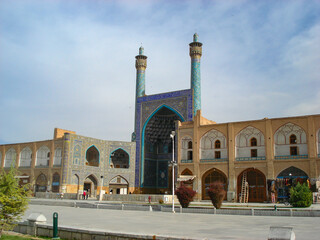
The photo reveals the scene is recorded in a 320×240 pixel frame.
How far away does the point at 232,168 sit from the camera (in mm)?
27969

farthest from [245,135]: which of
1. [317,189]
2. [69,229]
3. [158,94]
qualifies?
[69,229]

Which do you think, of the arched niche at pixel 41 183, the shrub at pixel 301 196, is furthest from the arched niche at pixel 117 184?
the shrub at pixel 301 196

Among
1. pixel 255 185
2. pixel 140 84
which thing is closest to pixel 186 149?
pixel 255 185

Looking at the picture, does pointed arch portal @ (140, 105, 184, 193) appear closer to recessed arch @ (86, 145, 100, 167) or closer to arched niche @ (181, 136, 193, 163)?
recessed arch @ (86, 145, 100, 167)

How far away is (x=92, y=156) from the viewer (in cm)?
3875

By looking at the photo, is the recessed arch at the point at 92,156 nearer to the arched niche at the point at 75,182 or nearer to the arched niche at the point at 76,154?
the arched niche at the point at 76,154

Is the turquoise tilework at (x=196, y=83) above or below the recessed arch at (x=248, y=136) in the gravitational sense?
above

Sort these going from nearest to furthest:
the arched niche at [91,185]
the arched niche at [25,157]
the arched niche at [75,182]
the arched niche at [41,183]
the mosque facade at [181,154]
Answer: the mosque facade at [181,154] → the arched niche at [75,182] → the arched niche at [41,183] → the arched niche at [91,185] → the arched niche at [25,157]

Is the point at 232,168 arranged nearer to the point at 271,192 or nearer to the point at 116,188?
the point at 271,192

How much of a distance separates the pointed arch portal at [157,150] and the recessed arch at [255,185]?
43.4 ft

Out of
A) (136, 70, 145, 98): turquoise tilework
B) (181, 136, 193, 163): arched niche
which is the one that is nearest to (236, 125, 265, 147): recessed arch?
(181, 136, 193, 163): arched niche

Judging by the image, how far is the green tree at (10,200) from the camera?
28.7ft

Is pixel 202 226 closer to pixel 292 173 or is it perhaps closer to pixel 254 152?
pixel 292 173

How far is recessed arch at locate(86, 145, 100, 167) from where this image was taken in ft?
125
